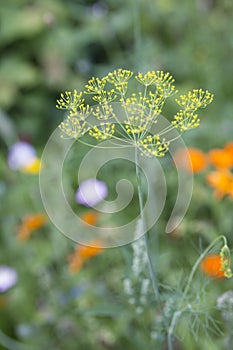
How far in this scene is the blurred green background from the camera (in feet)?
5.32

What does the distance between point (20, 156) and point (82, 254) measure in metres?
0.73

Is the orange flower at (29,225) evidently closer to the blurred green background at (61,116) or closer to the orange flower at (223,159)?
the blurred green background at (61,116)

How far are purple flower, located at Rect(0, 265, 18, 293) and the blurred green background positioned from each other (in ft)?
0.20

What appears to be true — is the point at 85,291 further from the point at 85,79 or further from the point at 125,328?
the point at 85,79

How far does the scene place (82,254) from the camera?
1.63m

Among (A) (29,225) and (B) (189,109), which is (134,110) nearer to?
(B) (189,109)

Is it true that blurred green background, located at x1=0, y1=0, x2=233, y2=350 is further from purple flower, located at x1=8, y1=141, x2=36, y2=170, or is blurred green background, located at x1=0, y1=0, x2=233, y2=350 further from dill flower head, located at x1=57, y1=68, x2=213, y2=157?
dill flower head, located at x1=57, y1=68, x2=213, y2=157

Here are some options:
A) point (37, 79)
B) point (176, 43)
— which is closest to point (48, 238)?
point (37, 79)

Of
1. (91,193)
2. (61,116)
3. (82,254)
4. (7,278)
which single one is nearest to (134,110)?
(82,254)

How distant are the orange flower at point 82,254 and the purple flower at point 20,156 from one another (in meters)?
0.57

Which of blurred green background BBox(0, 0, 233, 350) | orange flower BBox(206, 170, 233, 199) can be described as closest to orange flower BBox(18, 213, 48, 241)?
blurred green background BBox(0, 0, 233, 350)

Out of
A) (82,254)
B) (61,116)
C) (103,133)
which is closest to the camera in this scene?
(103,133)

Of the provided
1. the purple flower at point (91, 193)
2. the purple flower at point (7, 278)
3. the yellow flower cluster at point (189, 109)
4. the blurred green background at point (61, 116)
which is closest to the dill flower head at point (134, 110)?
the yellow flower cluster at point (189, 109)

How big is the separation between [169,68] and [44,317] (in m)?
1.69
